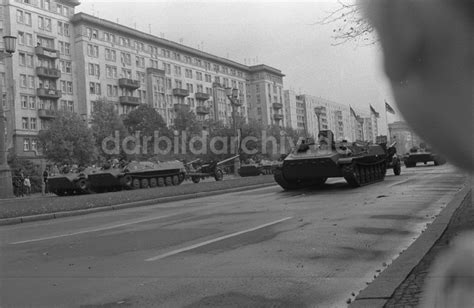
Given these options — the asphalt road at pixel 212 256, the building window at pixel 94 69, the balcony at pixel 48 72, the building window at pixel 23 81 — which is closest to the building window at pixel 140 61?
the building window at pixel 94 69

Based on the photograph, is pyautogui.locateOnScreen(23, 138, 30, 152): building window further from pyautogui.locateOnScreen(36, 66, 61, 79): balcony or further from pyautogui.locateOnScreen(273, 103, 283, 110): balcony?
pyautogui.locateOnScreen(273, 103, 283, 110): balcony

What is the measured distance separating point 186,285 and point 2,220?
860cm

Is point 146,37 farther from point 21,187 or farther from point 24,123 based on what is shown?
point 21,187

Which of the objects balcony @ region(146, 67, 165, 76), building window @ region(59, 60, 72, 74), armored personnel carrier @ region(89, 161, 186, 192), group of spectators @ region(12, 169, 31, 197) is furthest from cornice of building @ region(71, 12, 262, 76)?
armored personnel carrier @ region(89, 161, 186, 192)

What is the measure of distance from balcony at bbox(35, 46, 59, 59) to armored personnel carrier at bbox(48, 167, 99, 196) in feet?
140

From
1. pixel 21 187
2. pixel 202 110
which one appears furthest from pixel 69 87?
pixel 21 187

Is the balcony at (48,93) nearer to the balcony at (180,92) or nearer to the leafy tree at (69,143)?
the leafy tree at (69,143)

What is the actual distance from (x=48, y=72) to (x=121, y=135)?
18498 millimetres

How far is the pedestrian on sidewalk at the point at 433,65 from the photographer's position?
753 mm

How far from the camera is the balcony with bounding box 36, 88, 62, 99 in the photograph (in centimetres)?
6275

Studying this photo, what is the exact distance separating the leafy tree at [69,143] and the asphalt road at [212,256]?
3611 centimetres

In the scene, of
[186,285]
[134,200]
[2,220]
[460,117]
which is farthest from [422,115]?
[134,200]

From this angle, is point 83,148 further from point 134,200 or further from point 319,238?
point 319,238

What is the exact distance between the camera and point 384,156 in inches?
861
